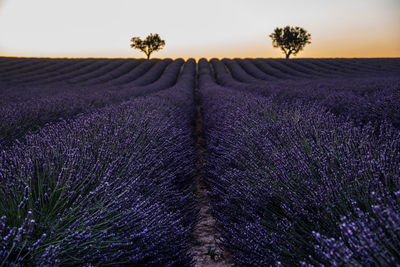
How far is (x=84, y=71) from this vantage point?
20.2 m

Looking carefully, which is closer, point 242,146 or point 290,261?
point 290,261

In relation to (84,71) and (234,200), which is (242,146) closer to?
(234,200)

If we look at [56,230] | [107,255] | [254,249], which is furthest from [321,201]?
[56,230]

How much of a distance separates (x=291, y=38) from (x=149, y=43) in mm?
20200

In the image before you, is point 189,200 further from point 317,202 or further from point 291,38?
point 291,38

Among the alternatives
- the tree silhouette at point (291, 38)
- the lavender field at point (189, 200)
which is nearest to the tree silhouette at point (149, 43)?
the tree silhouette at point (291, 38)

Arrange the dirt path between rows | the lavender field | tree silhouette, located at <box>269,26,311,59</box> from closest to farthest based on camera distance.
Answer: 1. the lavender field
2. the dirt path between rows
3. tree silhouette, located at <box>269,26,311,59</box>

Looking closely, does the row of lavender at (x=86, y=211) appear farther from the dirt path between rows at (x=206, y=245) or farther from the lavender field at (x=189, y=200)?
the dirt path between rows at (x=206, y=245)

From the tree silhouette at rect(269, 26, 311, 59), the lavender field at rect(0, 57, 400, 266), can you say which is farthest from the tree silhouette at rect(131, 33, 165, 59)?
the lavender field at rect(0, 57, 400, 266)

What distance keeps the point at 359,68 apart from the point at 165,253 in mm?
23695

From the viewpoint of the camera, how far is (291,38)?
35.7 metres

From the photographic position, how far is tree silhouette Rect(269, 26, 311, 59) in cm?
3575

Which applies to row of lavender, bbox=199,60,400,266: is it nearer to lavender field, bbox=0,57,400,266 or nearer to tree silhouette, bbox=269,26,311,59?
lavender field, bbox=0,57,400,266

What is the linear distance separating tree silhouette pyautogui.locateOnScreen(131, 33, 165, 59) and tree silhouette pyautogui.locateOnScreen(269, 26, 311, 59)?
53.4 ft
